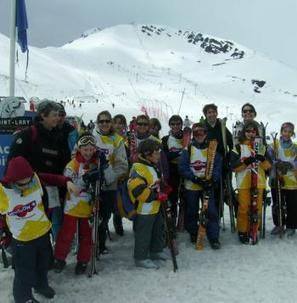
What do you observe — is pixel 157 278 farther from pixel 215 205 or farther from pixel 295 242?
pixel 295 242

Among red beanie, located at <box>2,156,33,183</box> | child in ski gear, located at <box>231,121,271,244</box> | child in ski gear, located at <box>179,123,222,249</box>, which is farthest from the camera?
child in ski gear, located at <box>231,121,271,244</box>

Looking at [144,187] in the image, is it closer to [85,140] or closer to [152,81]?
[85,140]

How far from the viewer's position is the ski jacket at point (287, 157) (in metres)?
6.71

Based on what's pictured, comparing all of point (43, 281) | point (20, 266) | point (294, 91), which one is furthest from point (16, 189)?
point (294, 91)

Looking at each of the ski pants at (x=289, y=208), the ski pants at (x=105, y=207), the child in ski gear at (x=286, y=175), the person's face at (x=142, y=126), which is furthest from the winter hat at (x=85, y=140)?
the ski pants at (x=289, y=208)

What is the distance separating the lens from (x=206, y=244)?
6387 mm

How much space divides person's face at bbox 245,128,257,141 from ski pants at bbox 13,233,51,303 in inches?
128

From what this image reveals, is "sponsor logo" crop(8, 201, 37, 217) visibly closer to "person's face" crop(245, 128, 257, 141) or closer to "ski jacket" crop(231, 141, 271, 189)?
"ski jacket" crop(231, 141, 271, 189)

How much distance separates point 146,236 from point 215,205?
1.63 metres

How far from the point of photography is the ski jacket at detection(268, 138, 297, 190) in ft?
22.0

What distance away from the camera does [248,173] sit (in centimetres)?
640

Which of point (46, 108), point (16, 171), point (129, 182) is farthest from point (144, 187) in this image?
point (16, 171)

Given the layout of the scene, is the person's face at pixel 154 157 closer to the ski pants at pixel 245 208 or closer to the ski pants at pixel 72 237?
the ski pants at pixel 72 237

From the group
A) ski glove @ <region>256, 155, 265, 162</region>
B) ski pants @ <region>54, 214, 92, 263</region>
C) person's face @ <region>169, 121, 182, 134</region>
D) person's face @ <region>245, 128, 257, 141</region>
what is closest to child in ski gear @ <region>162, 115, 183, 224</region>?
person's face @ <region>169, 121, 182, 134</region>
